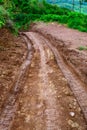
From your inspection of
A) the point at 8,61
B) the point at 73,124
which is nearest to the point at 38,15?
the point at 8,61

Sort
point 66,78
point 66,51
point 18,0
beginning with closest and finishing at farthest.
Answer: point 66,78 < point 66,51 < point 18,0

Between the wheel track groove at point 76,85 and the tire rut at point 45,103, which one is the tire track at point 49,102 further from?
the wheel track groove at point 76,85

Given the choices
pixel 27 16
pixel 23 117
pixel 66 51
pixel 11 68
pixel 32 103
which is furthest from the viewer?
pixel 27 16

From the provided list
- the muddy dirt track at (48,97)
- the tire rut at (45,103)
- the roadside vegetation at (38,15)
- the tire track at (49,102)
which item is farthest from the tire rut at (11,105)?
the roadside vegetation at (38,15)

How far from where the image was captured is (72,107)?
29.2ft

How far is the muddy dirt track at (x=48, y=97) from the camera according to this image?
795cm

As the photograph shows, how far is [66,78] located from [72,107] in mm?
2850

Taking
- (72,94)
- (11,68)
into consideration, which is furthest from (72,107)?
(11,68)

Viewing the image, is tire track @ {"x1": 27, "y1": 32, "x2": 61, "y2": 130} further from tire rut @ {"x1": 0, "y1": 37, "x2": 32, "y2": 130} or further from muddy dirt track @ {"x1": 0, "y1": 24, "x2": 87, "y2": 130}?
tire rut @ {"x1": 0, "y1": 37, "x2": 32, "y2": 130}

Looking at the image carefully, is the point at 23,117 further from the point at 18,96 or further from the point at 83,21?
the point at 83,21

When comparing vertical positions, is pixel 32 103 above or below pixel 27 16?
above

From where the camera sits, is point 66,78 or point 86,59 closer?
point 66,78

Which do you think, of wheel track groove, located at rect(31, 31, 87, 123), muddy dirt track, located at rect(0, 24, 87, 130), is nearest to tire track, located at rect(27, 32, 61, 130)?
muddy dirt track, located at rect(0, 24, 87, 130)

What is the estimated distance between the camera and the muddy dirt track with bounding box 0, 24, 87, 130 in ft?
26.1
